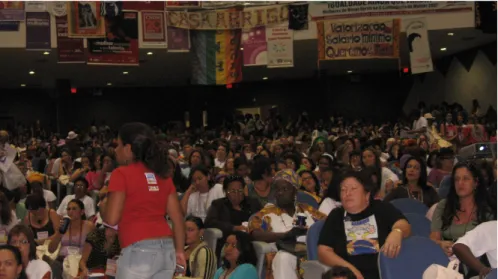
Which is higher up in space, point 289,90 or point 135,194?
point 289,90

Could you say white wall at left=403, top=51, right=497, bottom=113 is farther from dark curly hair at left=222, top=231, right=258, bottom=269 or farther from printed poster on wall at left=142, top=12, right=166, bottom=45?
dark curly hair at left=222, top=231, right=258, bottom=269

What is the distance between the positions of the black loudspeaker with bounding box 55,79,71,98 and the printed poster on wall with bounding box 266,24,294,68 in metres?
14.7

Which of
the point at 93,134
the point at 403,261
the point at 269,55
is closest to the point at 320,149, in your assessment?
the point at 269,55

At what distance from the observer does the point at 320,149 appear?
13.7 m

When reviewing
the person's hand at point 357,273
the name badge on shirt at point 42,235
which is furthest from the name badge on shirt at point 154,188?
the name badge on shirt at point 42,235

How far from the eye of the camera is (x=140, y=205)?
466 centimetres

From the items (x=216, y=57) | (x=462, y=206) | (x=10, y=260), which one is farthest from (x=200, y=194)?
(x=216, y=57)

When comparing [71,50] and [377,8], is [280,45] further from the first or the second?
[71,50]

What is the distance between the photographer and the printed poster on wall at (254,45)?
16891mm

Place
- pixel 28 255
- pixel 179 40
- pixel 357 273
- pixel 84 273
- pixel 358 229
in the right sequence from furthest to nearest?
pixel 179 40 → pixel 84 273 → pixel 28 255 → pixel 358 229 → pixel 357 273

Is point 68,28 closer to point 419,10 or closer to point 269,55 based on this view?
point 269,55

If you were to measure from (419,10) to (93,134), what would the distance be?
12.0 metres

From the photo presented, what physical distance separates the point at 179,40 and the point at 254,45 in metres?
1.56

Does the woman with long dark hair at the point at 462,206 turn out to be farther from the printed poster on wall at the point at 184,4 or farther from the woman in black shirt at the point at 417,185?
the printed poster on wall at the point at 184,4
